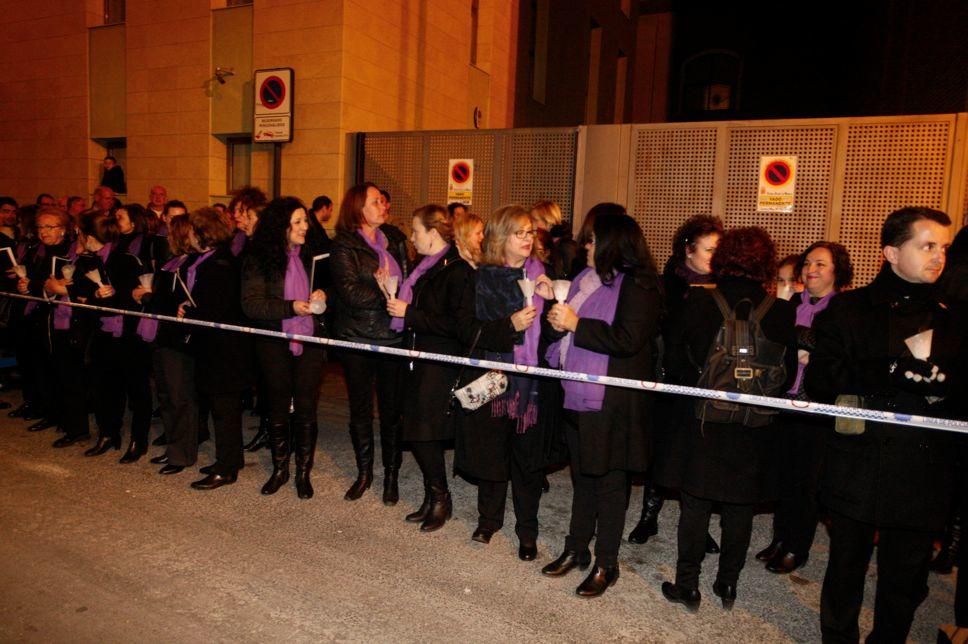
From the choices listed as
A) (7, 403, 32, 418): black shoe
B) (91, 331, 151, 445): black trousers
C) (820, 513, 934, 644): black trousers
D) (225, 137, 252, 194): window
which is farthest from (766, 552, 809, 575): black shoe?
(225, 137, 252, 194): window

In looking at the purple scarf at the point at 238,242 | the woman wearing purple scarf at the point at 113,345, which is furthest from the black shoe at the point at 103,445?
the purple scarf at the point at 238,242

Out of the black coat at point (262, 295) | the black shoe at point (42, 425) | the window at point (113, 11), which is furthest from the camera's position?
the window at point (113, 11)

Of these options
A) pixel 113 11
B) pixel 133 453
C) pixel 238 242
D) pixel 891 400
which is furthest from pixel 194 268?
pixel 113 11

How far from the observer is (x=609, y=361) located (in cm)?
361

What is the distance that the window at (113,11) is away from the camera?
40.4 feet

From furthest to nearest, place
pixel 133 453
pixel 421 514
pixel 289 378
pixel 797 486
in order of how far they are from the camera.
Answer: pixel 133 453 < pixel 289 378 < pixel 421 514 < pixel 797 486

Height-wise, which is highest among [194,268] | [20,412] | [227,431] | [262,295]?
[194,268]

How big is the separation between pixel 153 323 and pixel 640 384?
4.03 m

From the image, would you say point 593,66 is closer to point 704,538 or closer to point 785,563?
point 785,563

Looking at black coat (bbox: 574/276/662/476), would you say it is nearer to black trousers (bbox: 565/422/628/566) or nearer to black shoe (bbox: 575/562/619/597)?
black trousers (bbox: 565/422/628/566)

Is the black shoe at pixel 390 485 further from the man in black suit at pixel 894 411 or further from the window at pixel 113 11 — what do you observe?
the window at pixel 113 11

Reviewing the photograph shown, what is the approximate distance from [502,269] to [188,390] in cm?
304

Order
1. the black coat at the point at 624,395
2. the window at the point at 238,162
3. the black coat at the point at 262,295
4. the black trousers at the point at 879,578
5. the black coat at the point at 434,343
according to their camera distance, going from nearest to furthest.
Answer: the black trousers at the point at 879,578 < the black coat at the point at 624,395 < the black coat at the point at 434,343 < the black coat at the point at 262,295 < the window at the point at 238,162

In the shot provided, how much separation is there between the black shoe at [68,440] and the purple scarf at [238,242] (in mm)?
2437
